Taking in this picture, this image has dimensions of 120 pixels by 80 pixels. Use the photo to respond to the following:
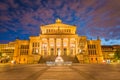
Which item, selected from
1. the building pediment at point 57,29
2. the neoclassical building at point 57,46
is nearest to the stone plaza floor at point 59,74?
the neoclassical building at point 57,46

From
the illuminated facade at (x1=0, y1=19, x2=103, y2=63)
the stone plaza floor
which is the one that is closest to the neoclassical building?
the illuminated facade at (x1=0, y1=19, x2=103, y2=63)

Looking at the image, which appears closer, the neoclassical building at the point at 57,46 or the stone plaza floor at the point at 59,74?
the stone plaza floor at the point at 59,74

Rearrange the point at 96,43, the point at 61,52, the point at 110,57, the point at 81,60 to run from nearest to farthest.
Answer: the point at 81,60
the point at 61,52
the point at 96,43
the point at 110,57

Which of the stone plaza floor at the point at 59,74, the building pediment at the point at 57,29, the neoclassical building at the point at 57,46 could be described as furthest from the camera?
the building pediment at the point at 57,29

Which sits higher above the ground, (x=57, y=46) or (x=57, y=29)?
(x=57, y=29)

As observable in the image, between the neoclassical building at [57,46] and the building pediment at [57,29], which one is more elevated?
the building pediment at [57,29]

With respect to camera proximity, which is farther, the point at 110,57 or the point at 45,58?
the point at 110,57

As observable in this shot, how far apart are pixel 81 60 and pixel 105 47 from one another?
39.0 m

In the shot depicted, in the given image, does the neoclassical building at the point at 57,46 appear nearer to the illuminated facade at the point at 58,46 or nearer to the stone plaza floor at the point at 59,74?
the illuminated facade at the point at 58,46

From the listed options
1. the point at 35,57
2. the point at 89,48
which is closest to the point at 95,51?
the point at 89,48

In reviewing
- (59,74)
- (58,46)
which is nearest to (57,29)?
(58,46)

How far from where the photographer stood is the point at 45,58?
86.3 meters

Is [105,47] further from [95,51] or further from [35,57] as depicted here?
[35,57]

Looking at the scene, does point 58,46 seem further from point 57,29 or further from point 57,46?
point 57,29
